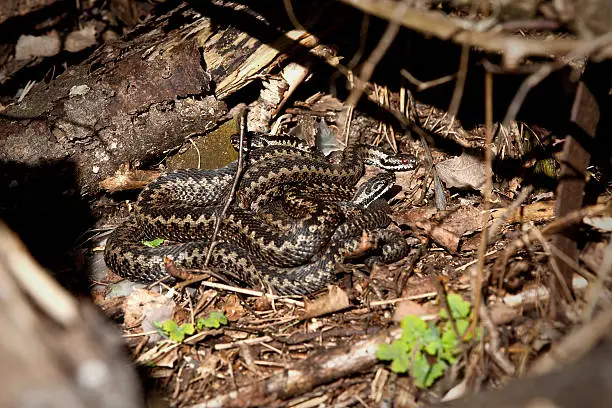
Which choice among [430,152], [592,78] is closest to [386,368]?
[592,78]

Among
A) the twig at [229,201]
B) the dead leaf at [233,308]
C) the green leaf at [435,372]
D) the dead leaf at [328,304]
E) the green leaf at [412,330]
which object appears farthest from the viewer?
the twig at [229,201]

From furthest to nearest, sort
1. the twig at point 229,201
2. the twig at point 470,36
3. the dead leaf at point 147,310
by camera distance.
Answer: the twig at point 229,201 → the dead leaf at point 147,310 → the twig at point 470,36

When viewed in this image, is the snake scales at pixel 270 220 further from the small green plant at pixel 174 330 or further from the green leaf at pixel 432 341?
the green leaf at pixel 432 341

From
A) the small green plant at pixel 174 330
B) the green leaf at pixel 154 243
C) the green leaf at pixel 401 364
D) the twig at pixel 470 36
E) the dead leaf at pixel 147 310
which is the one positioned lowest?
the green leaf at pixel 154 243

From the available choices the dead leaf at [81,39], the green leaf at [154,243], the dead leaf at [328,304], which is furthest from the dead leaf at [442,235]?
the dead leaf at [81,39]

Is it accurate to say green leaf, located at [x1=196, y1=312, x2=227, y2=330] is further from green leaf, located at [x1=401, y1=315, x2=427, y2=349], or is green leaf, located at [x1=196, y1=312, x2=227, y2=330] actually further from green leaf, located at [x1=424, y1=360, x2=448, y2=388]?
green leaf, located at [x1=424, y1=360, x2=448, y2=388]

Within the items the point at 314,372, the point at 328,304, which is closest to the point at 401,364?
the point at 314,372
